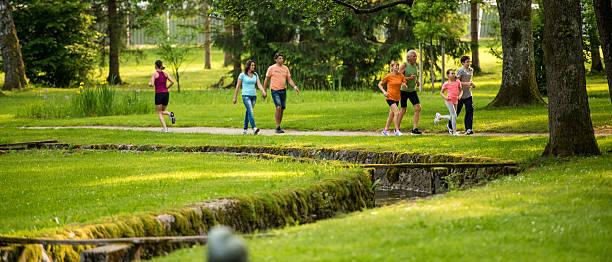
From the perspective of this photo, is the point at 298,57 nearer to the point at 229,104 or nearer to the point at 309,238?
the point at 229,104

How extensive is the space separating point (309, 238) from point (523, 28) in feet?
54.8

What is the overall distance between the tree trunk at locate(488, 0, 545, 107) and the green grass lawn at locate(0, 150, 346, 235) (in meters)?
10.9

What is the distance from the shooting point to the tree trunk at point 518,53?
21.7m

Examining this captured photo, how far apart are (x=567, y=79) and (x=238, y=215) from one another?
5.95m

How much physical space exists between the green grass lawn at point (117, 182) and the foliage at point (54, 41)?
3353 cm

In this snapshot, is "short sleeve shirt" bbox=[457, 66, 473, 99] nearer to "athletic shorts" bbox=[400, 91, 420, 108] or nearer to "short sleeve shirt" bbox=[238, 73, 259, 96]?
"athletic shorts" bbox=[400, 91, 420, 108]

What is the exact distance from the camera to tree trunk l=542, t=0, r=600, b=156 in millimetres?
11430

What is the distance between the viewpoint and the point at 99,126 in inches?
903

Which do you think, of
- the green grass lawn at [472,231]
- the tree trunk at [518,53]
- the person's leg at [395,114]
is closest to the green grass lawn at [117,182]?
the green grass lawn at [472,231]

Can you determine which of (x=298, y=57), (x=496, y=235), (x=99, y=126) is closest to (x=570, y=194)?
(x=496, y=235)

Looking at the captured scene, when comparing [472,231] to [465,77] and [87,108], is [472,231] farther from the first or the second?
[87,108]

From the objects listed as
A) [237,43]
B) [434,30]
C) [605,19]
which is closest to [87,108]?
[434,30]

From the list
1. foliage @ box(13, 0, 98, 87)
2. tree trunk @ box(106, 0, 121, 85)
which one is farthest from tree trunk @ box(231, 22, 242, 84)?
foliage @ box(13, 0, 98, 87)

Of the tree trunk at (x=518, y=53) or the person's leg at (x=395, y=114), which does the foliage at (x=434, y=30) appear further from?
the person's leg at (x=395, y=114)
